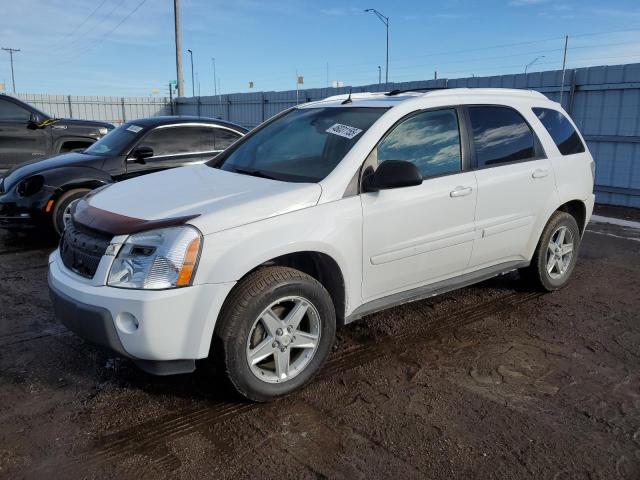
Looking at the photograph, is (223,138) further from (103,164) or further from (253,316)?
(253,316)

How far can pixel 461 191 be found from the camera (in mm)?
4062

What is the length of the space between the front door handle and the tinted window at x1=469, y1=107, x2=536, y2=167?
296mm

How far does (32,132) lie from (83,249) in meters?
8.94

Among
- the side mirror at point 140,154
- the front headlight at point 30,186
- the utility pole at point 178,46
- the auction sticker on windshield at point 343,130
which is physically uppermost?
the utility pole at point 178,46

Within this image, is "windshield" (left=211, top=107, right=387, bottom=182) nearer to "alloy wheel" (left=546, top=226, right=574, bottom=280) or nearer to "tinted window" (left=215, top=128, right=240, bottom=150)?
"alloy wheel" (left=546, top=226, right=574, bottom=280)

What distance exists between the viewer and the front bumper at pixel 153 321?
9.24 ft

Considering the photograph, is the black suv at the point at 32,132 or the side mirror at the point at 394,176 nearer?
the side mirror at the point at 394,176

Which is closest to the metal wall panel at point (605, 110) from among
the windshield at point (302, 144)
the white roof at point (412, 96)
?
the white roof at point (412, 96)

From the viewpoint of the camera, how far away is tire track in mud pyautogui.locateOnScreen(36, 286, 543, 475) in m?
2.72

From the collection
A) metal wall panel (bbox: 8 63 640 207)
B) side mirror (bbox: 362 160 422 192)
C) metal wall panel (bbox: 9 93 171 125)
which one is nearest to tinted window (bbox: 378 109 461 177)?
side mirror (bbox: 362 160 422 192)

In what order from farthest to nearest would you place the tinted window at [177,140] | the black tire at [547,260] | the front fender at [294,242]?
the tinted window at [177,140]
the black tire at [547,260]
the front fender at [294,242]

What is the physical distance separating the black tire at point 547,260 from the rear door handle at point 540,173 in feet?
Result: 1.64

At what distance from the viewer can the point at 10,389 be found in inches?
134

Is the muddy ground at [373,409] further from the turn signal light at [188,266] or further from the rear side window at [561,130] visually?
the rear side window at [561,130]
